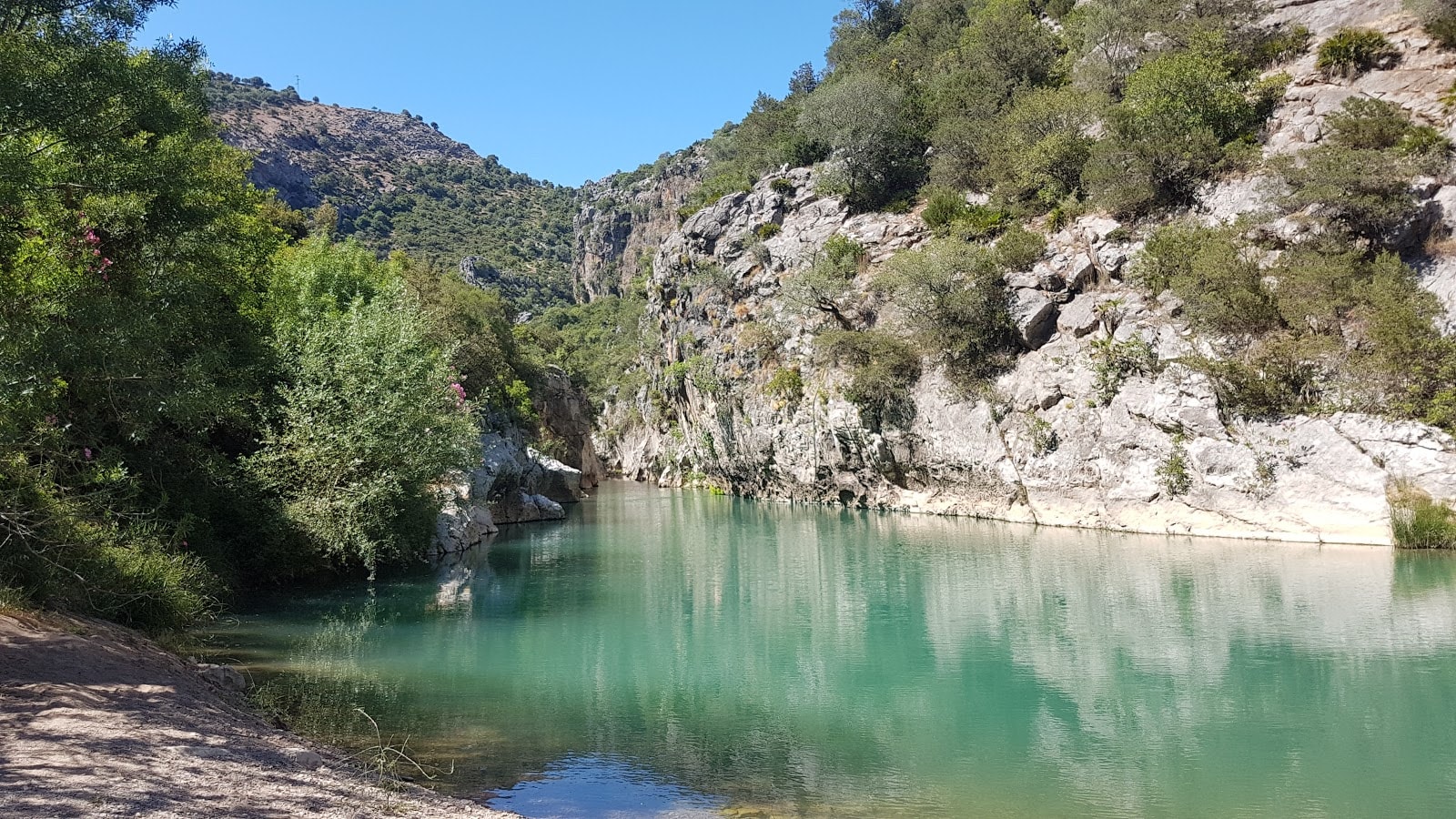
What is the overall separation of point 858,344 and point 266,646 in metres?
32.9

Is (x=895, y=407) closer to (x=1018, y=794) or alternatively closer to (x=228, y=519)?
(x=228, y=519)

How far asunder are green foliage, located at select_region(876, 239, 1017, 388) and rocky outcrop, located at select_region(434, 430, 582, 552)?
802 inches

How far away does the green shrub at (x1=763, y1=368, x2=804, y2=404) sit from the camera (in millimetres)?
47875

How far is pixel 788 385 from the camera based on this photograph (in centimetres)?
4819

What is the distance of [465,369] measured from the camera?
46.2 m

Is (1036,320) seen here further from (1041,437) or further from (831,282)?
(831,282)

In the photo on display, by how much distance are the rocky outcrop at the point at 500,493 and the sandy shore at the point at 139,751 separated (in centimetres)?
1719

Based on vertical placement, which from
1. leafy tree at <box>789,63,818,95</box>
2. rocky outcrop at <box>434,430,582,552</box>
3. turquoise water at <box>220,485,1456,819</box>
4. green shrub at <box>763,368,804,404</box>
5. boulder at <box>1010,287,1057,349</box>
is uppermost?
leafy tree at <box>789,63,818,95</box>

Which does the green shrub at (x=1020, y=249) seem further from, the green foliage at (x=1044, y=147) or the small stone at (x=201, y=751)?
the small stone at (x=201, y=751)

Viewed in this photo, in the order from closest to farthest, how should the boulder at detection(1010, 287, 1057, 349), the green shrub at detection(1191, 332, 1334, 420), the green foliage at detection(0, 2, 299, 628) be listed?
the green foliage at detection(0, 2, 299, 628) < the green shrub at detection(1191, 332, 1334, 420) < the boulder at detection(1010, 287, 1057, 349)

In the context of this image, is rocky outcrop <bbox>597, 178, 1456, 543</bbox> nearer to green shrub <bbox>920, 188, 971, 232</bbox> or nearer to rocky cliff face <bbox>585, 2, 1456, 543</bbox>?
rocky cliff face <bbox>585, 2, 1456, 543</bbox>

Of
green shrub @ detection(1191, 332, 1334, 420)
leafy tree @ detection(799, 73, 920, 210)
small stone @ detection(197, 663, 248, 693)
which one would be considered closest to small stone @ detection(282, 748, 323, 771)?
small stone @ detection(197, 663, 248, 693)

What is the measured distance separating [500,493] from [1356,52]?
136 feet

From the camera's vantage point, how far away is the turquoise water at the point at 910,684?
359 inches
